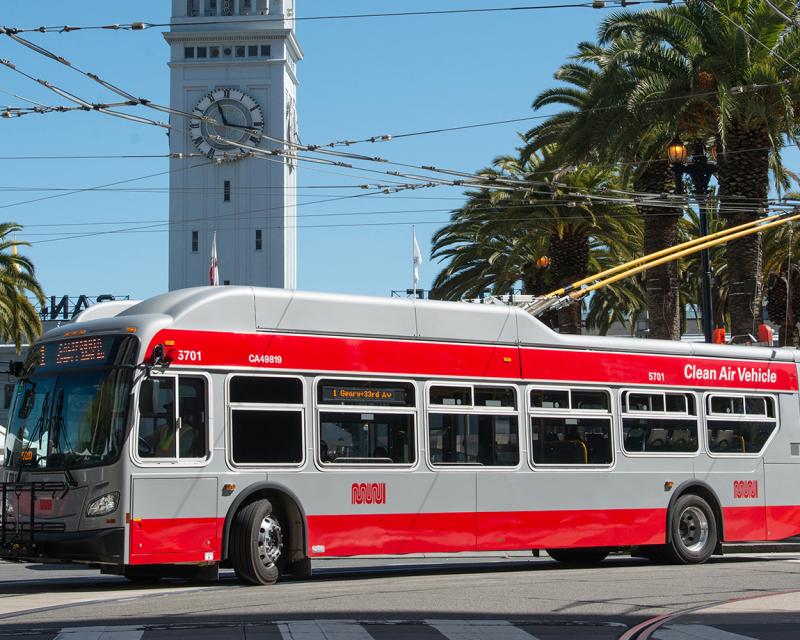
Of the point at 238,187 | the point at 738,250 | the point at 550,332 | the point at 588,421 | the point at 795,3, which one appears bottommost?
the point at 588,421

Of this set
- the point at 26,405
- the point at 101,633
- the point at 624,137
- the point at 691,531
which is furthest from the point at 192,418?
the point at 624,137

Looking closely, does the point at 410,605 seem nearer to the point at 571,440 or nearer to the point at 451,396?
the point at 451,396

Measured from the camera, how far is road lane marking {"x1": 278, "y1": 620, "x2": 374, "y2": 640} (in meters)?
9.80

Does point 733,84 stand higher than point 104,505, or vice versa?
point 733,84

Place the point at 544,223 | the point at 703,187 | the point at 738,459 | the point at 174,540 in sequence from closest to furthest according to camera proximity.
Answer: the point at 174,540 → the point at 738,459 → the point at 703,187 → the point at 544,223

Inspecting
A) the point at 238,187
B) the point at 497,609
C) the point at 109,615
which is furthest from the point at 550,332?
the point at 238,187

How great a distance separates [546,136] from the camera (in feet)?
107

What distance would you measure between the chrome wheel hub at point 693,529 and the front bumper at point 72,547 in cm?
869

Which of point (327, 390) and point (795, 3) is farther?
point (795, 3)

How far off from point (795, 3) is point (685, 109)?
9.62 ft

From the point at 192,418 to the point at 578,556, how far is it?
7.81 meters

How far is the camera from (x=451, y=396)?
53.7 ft

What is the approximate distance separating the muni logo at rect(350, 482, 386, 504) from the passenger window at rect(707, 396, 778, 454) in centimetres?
587

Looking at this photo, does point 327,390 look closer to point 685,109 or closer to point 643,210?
point 685,109
